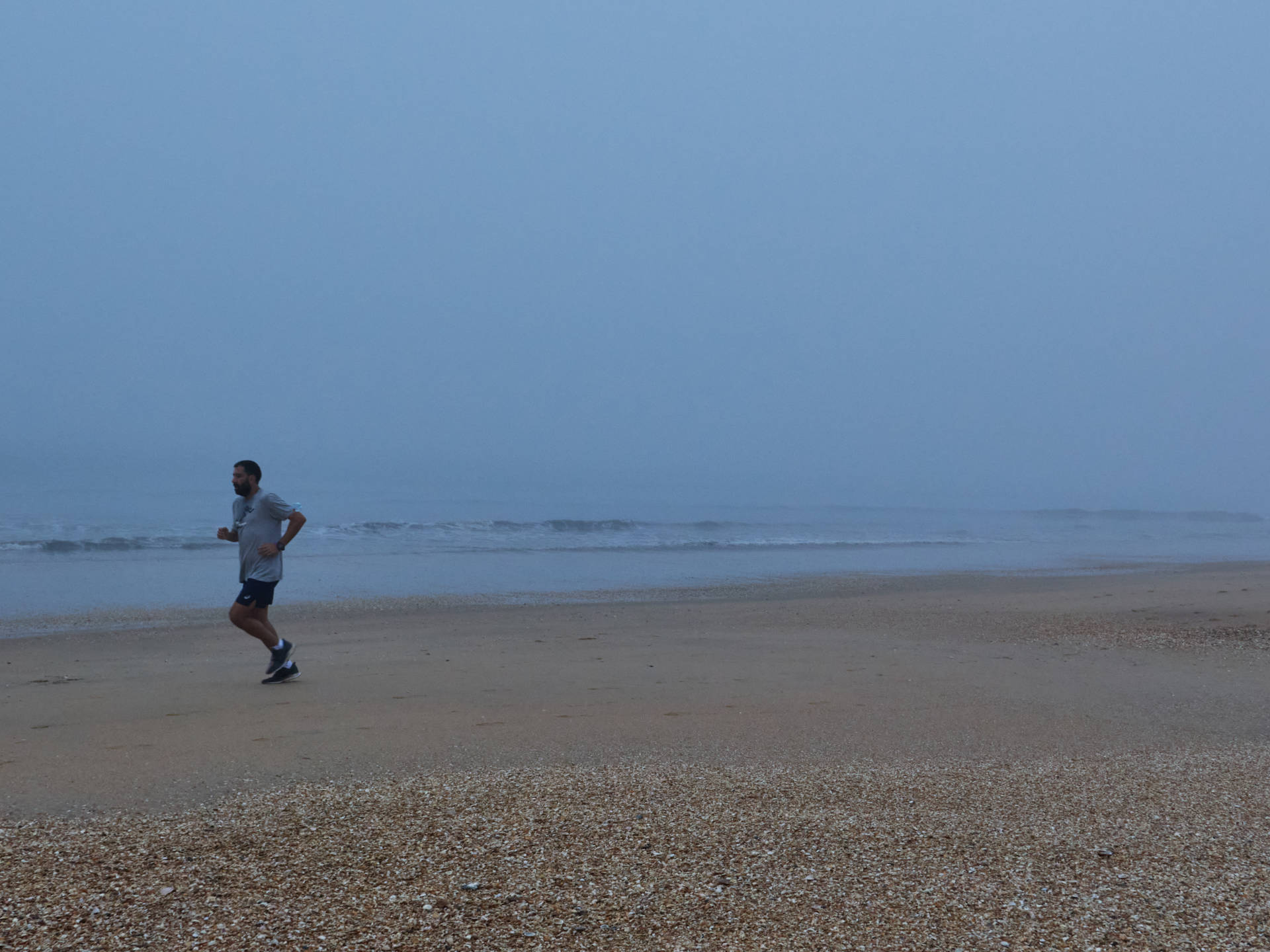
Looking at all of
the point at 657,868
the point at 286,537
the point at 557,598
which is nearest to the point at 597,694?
the point at 286,537

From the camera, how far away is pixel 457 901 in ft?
10.4

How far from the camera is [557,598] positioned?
48.7 feet

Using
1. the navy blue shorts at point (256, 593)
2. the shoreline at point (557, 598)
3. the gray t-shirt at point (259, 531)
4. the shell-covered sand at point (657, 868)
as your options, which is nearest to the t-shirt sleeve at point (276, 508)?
the gray t-shirt at point (259, 531)

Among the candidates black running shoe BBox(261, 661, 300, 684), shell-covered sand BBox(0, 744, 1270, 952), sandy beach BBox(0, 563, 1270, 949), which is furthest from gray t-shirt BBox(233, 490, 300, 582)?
shell-covered sand BBox(0, 744, 1270, 952)

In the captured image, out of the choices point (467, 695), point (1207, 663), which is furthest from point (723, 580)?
point (467, 695)

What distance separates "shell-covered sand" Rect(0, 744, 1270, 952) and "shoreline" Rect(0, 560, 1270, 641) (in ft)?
27.1

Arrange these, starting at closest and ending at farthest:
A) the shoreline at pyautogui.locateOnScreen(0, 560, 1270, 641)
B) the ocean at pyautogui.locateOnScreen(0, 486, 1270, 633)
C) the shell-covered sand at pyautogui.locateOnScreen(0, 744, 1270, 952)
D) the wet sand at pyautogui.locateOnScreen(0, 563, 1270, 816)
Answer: the shell-covered sand at pyautogui.locateOnScreen(0, 744, 1270, 952)
the wet sand at pyautogui.locateOnScreen(0, 563, 1270, 816)
the shoreline at pyautogui.locateOnScreen(0, 560, 1270, 641)
the ocean at pyautogui.locateOnScreen(0, 486, 1270, 633)

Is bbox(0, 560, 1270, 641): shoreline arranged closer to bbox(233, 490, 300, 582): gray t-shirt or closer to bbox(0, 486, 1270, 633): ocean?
bbox(0, 486, 1270, 633): ocean

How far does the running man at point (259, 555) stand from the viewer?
7.59 m

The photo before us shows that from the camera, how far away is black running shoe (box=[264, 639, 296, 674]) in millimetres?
7492

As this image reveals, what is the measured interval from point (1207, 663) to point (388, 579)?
12.7m

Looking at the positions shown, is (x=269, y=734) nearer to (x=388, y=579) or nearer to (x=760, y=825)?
(x=760, y=825)

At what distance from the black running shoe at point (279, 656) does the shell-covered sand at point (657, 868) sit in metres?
3.23

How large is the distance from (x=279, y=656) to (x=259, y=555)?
0.82 metres
